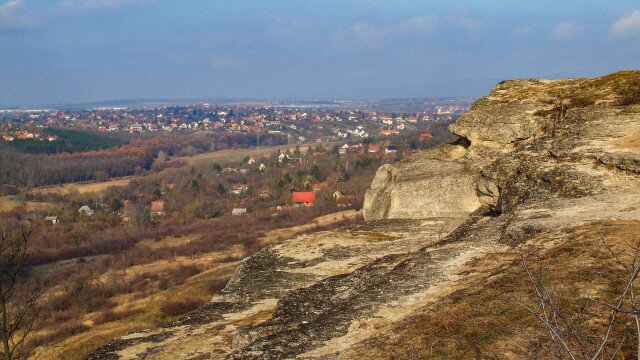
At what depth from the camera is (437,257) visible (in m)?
10.1

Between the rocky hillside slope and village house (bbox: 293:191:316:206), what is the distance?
75.1 m

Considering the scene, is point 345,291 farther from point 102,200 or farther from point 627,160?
point 102,200

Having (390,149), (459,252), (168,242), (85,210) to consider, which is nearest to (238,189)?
(85,210)

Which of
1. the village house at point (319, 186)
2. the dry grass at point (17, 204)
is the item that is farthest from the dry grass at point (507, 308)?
the dry grass at point (17, 204)

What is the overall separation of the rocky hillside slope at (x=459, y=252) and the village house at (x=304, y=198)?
7509 centimetres

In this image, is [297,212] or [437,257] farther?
[297,212]

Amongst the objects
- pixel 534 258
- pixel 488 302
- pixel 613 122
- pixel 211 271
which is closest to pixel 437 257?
pixel 534 258

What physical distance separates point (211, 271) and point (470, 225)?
141ft

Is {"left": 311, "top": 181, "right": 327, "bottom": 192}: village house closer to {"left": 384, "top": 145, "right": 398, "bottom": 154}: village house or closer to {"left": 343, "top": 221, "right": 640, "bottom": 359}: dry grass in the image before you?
{"left": 384, "top": 145, "right": 398, "bottom": 154}: village house

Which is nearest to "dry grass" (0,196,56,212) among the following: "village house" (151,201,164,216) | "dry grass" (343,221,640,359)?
"village house" (151,201,164,216)

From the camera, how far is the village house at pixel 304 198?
92875 mm

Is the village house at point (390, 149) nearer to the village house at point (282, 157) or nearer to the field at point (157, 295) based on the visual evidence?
the village house at point (282, 157)

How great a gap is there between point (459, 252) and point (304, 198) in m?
84.0

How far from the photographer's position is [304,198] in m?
93.9
